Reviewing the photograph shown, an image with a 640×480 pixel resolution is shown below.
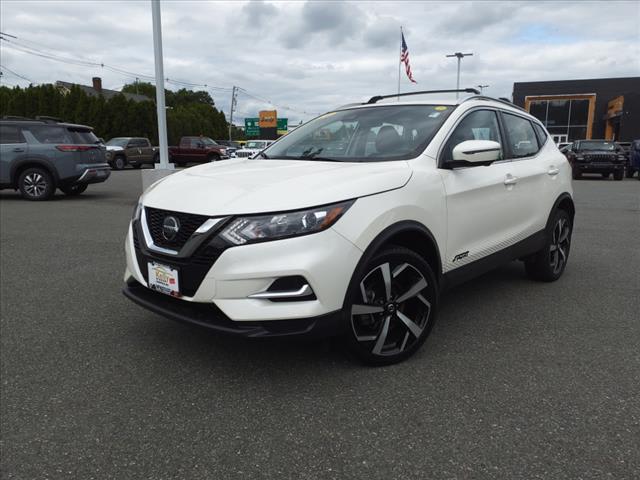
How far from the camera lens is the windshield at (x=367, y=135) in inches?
138

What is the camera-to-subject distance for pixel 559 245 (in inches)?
202

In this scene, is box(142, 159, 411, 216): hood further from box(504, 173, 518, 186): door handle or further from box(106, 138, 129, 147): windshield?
box(106, 138, 129, 147): windshield

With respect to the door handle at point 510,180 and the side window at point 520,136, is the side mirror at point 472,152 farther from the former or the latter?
the side window at point 520,136

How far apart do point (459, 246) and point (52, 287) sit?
12.1 ft

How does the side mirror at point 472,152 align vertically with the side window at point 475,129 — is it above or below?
below

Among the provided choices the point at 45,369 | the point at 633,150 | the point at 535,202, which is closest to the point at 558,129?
the point at 633,150

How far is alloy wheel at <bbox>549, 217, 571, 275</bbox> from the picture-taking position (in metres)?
5.01

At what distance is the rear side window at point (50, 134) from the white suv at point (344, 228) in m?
9.45

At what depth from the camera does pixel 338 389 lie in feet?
9.43

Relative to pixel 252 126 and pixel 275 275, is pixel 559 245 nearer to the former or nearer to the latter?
pixel 275 275

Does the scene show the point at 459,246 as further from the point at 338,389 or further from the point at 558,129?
the point at 558,129

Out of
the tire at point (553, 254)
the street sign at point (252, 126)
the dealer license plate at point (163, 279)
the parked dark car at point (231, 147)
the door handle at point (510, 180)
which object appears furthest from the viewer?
the street sign at point (252, 126)

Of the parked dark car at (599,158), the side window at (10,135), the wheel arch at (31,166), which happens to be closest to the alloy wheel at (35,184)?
the wheel arch at (31,166)

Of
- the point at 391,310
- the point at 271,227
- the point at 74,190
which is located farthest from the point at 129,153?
the point at 271,227
